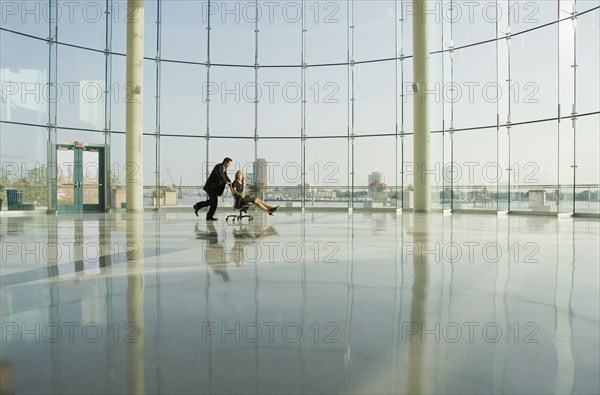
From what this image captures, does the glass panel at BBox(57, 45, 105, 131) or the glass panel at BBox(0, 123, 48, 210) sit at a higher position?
the glass panel at BBox(57, 45, 105, 131)

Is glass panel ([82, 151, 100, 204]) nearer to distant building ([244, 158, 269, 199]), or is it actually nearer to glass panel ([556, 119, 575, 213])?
distant building ([244, 158, 269, 199])

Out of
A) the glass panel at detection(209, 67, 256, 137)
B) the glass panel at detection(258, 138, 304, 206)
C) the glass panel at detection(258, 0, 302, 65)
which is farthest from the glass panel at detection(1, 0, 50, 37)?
the glass panel at detection(258, 138, 304, 206)

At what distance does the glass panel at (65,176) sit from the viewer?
17.4 meters

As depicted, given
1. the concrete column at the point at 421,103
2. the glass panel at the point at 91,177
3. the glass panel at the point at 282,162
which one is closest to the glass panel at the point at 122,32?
the glass panel at the point at 91,177

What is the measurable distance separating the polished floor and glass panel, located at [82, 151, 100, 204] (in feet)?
47.8

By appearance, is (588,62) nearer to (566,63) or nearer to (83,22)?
(566,63)

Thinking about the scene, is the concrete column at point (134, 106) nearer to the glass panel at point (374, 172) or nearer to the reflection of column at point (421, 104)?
the glass panel at point (374, 172)

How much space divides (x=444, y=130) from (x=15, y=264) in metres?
16.2

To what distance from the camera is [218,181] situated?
11828 mm

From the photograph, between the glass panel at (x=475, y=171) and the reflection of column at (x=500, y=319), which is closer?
the reflection of column at (x=500, y=319)

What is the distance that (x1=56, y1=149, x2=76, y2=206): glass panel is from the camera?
17422 millimetres

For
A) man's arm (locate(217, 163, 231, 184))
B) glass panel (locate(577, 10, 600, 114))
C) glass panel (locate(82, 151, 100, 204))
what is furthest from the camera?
glass panel (locate(82, 151, 100, 204))

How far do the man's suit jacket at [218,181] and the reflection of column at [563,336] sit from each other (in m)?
8.94

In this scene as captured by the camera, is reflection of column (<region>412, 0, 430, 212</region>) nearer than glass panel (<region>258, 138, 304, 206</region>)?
Yes
